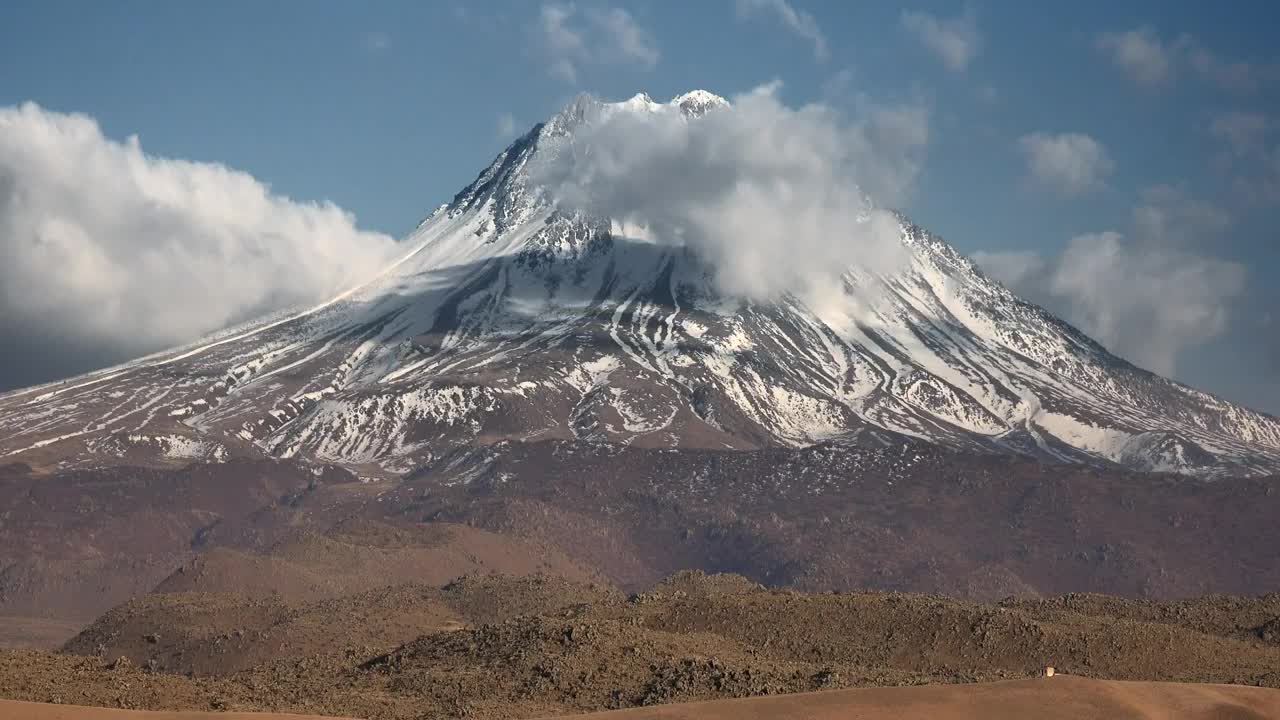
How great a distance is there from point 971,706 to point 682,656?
1289 centimetres

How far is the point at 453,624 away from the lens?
7431 cm

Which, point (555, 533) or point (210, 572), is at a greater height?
point (555, 533)

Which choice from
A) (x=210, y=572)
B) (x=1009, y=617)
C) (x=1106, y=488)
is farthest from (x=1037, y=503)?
(x=1009, y=617)

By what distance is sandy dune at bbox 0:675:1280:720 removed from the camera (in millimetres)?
36094

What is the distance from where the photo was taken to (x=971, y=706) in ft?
120

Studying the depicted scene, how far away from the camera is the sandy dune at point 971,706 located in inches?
1421

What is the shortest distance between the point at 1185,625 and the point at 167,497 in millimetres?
137404

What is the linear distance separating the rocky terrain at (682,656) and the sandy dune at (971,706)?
14.1ft

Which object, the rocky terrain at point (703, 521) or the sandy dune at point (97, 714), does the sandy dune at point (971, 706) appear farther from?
the rocky terrain at point (703, 521)

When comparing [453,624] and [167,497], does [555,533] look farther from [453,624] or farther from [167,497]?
[453,624]

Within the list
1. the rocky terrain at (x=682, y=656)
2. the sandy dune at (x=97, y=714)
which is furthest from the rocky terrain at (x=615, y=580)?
the sandy dune at (x=97, y=714)

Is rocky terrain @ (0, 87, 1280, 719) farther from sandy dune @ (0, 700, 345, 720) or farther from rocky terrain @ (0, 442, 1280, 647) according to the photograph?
sandy dune @ (0, 700, 345, 720)

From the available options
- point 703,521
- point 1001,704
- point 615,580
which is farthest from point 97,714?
point 703,521

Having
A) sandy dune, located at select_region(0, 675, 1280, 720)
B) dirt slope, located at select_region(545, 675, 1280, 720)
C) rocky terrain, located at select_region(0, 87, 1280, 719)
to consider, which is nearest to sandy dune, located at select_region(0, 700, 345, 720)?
sandy dune, located at select_region(0, 675, 1280, 720)
